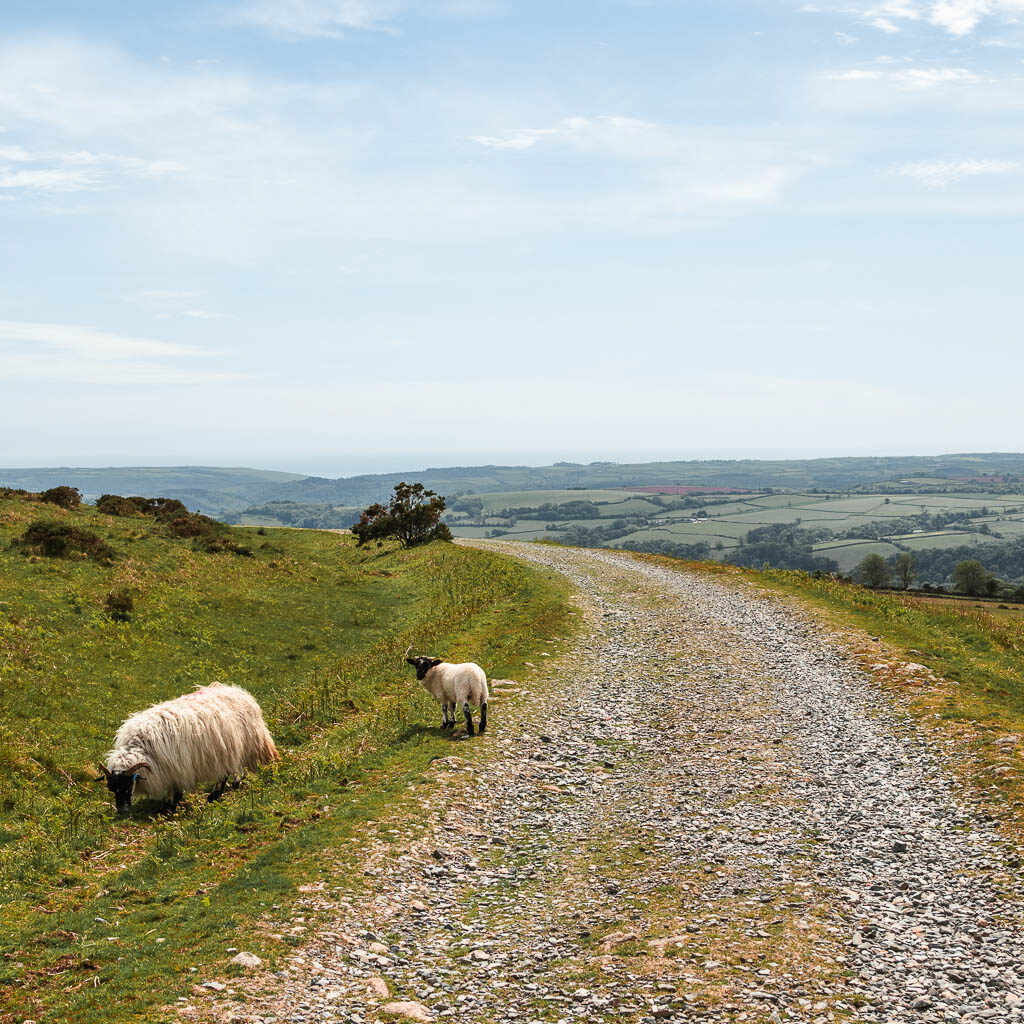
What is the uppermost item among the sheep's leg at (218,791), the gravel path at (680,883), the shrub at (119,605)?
the shrub at (119,605)

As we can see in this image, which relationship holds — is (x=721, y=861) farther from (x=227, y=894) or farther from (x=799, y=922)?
(x=227, y=894)

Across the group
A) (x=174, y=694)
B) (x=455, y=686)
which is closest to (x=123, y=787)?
(x=455, y=686)

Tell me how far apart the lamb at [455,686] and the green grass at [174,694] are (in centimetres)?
70

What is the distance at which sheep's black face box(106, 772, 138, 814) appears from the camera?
596 inches

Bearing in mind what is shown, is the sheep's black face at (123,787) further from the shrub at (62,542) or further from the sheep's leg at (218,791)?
the shrub at (62,542)

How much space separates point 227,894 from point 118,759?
18.7 feet

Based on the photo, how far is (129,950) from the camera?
31.4ft

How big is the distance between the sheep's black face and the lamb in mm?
6920

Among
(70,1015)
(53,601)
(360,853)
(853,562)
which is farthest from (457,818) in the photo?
(853,562)

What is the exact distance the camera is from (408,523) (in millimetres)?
70312

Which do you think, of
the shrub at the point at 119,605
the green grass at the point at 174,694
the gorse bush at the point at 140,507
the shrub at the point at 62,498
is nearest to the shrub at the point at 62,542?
the green grass at the point at 174,694

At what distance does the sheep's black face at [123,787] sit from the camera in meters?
15.1

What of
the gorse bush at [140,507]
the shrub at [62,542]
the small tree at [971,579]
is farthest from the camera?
the small tree at [971,579]

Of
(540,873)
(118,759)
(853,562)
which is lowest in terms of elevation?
(853,562)
